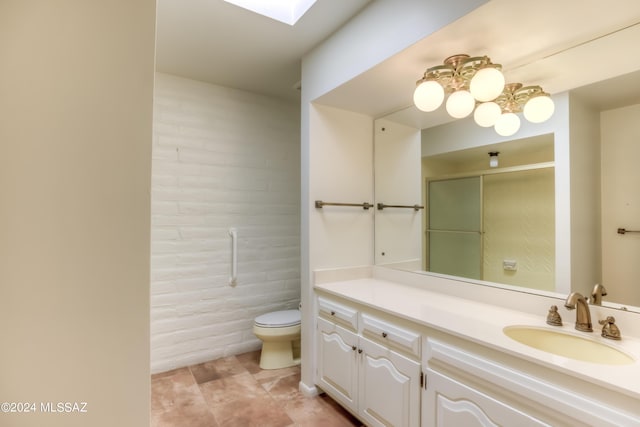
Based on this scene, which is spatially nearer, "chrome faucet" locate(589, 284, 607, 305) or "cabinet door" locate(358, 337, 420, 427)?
"chrome faucet" locate(589, 284, 607, 305)

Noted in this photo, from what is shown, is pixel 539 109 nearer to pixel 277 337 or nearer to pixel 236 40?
pixel 236 40

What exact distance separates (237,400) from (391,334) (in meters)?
1.28

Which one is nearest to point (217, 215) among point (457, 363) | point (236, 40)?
point (236, 40)

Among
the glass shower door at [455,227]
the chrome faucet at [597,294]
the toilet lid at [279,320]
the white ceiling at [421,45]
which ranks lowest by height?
the toilet lid at [279,320]

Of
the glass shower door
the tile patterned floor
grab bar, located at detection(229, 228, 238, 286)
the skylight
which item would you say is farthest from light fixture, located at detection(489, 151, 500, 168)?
grab bar, located at detection(229, 228, 238, 286)

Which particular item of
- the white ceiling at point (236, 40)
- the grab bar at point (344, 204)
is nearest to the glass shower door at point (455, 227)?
the grab bar at point (344, 204)

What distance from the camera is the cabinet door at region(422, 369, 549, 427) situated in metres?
1.07

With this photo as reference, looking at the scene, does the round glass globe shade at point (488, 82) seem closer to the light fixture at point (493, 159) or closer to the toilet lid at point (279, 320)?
the light fixture at point (493, 159)

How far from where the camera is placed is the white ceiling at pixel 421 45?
3.98ft

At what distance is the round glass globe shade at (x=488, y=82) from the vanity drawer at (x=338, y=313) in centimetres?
135

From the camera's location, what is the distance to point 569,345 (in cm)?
126

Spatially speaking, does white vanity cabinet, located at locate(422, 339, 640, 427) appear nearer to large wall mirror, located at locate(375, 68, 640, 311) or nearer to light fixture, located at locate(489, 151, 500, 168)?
large wall mirror, located at locate(375, 68, 640, 311)

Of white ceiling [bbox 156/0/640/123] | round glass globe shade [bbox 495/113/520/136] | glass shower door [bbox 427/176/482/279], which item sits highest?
white ceiling [bbox 156/0/640/123]

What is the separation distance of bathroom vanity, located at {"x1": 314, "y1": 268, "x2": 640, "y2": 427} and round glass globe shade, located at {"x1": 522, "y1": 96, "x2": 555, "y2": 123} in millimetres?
911
